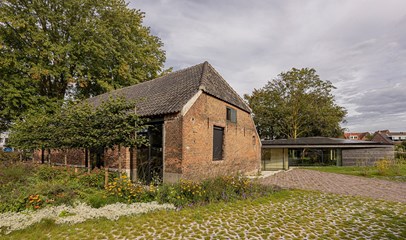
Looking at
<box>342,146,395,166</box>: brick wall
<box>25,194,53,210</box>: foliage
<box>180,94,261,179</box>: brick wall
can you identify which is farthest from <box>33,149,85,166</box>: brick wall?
<box>342,146,395,166</box>: brick wall

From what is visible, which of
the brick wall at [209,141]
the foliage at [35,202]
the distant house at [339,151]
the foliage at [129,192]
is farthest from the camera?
the distant house at [339,151]

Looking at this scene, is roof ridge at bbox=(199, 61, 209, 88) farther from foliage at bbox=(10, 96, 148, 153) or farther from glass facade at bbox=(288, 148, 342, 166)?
glass facade at bbox=(288, 148, 342, 166)

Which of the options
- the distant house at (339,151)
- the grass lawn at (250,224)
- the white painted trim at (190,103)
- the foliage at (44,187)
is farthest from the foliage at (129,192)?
the distant house at (339,151)

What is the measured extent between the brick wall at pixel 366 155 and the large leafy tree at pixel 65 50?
23036mm

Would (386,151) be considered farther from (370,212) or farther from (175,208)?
(175,208)

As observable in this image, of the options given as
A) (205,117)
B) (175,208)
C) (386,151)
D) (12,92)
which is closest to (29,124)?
(12,92)

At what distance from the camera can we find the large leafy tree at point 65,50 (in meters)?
17.5

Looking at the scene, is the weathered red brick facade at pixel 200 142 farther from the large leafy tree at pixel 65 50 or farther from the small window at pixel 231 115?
the large leafy tree at pixel 65 50

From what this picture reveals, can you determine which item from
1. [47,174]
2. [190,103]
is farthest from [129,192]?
[47,174]

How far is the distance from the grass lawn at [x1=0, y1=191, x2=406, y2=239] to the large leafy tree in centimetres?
1762

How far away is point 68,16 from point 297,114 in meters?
30.6

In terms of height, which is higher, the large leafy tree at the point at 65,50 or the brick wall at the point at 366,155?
the large leafy tree at the point at 65,50

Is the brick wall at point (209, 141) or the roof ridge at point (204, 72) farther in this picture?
the roof ridge at point (204, 72)

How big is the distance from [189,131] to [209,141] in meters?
1.74
